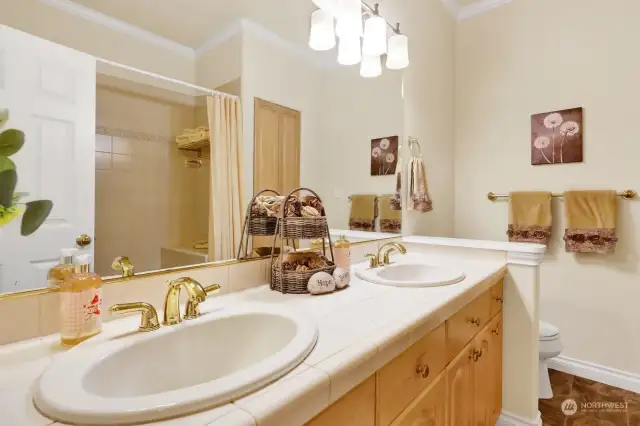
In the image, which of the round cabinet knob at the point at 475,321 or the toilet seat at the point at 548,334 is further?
the toilet seat at the point at 548,334

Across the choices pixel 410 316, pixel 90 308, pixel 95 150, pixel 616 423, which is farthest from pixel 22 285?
pixel 616 423

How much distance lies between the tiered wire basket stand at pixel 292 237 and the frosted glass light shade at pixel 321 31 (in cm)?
71

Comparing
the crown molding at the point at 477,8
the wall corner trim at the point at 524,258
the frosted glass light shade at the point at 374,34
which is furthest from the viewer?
the crown molding at the point at 477,8

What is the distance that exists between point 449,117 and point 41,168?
249 cm

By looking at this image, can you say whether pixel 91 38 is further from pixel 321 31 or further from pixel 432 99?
pixel 432 99

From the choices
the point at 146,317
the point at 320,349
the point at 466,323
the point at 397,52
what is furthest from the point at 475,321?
the point at 397,52

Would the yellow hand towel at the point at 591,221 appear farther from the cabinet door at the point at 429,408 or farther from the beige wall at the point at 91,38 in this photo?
the beige wall at the point at 91,38

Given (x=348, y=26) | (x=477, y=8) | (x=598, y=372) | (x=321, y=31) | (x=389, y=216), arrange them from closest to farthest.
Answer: (x=321, y=31) → (x=348, y=26) → (x=389, y=216) → (x=598, y=372) → (x=477, y=8)

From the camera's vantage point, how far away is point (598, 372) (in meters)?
2.02

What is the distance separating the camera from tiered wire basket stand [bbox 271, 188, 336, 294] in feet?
3.32

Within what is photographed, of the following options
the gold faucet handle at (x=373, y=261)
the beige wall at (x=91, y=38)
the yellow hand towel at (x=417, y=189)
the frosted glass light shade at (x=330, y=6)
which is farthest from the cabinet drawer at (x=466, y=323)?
the frosted glass light shade at (x=330, y=6)

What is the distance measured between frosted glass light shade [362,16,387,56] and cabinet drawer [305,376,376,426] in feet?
5.01

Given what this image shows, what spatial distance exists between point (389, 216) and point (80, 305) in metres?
1.51

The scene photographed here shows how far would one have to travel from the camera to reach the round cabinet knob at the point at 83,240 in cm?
76
